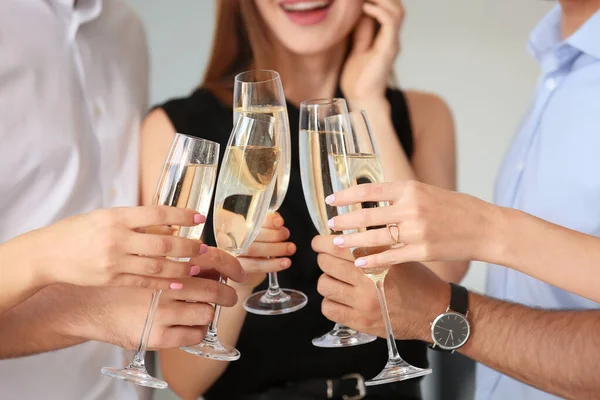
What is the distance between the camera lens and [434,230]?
3.20 ft

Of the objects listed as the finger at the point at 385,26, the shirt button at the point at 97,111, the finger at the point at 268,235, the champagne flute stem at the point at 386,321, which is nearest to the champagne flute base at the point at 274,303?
the finger at the point at 268,235

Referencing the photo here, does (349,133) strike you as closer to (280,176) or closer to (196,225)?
(280,176)

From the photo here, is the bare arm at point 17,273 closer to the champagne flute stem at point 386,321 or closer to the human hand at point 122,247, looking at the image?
the human hand at point 122,247

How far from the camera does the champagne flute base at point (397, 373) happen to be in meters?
1.03

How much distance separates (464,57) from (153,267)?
1.35 meters

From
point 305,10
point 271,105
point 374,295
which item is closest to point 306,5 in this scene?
point 305,10

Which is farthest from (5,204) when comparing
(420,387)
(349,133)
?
(420,387)

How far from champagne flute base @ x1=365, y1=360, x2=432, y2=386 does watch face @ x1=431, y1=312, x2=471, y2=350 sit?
0.23 metres

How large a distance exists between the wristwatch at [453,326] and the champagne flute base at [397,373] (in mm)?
233

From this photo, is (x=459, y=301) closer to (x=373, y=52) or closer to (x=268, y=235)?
(x=268, y=235)

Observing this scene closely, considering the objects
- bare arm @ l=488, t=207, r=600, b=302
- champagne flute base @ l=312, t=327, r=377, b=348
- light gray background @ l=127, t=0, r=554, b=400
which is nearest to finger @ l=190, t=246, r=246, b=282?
champagne flute base @ l=312, t=327, r=377, b=348

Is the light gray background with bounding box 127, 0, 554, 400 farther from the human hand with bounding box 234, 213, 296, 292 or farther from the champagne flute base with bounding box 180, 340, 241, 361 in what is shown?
the champagne flute base with bounding box 180, 340, 241, 361

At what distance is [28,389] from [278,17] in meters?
0.98

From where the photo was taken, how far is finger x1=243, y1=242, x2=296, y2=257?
1.24 metres
